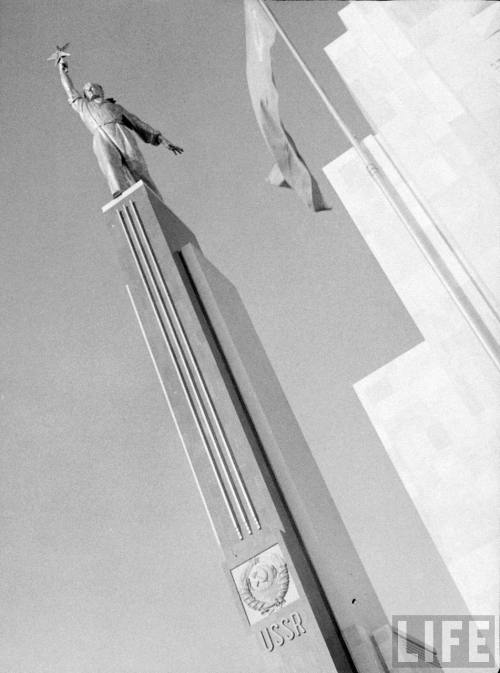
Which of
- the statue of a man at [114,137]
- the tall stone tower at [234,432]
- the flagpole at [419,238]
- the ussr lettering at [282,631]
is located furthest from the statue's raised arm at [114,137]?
the ussr lettering at [282,631]

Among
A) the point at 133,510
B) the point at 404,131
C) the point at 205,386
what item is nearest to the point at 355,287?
the point at 404,131

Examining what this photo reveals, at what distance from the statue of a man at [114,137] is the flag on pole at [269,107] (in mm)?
1443

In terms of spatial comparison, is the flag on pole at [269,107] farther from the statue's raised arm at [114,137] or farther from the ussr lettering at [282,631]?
the ussr lettering at [282,631]

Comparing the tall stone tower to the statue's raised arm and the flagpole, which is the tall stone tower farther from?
the flagpole

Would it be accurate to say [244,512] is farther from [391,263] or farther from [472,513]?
[391,263]

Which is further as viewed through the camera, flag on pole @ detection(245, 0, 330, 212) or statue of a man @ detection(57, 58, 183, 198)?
statue of a man @ detection(57, 58, 183, 198)

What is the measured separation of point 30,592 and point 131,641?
1.36 metres

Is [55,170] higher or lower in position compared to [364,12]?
higher

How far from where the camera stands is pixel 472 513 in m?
6.12

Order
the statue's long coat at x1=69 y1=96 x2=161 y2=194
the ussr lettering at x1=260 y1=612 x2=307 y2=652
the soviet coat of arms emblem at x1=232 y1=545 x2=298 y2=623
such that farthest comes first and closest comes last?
the statue's long coat at x1=69 y1=96 x2=161 y2=194 < the soviet coat of arms emblem at x1=232 y1=545 x2=298 y2=623 < the ussr lettering at x1=260 y1=612 x2=307 y2=652

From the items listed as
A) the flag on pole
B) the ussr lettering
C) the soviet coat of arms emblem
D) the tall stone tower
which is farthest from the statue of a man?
the ussr lettering

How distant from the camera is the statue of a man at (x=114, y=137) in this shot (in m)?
7.59

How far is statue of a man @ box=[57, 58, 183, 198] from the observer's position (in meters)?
7.59

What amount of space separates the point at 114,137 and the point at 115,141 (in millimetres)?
46
